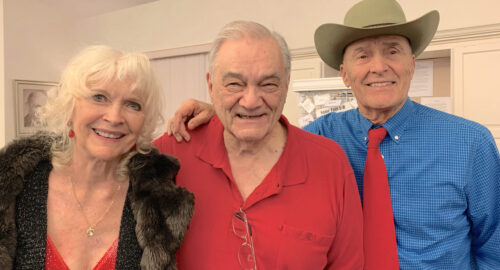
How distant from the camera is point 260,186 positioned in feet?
4.33

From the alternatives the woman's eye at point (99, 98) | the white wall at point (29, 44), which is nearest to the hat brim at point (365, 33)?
the woman's eye at point (99, 98)

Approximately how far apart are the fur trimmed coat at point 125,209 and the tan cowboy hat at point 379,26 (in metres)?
0.84

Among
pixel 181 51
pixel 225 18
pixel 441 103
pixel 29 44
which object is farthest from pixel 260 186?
pixel 29 44

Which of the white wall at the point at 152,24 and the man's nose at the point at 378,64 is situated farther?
the white wall at the point at 152,24

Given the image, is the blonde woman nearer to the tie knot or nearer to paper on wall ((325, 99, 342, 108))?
the tie knot

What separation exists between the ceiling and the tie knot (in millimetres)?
5161

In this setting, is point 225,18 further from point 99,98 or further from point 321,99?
point 99,98

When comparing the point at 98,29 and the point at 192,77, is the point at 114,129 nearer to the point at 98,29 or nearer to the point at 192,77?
the point at 192,77

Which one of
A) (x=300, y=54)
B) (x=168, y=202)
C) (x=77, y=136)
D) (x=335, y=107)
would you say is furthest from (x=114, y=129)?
(x=300, y=54)

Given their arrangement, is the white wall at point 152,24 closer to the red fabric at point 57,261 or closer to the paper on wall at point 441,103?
the paper on wall at point 441,103

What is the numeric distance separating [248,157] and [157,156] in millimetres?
324

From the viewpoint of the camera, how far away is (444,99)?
3760mm

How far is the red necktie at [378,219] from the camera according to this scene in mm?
1438

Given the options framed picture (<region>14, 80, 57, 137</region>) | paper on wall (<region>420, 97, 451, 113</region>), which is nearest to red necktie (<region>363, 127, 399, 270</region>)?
paper on wall (<region>420, 97, 451, 113</region>)
